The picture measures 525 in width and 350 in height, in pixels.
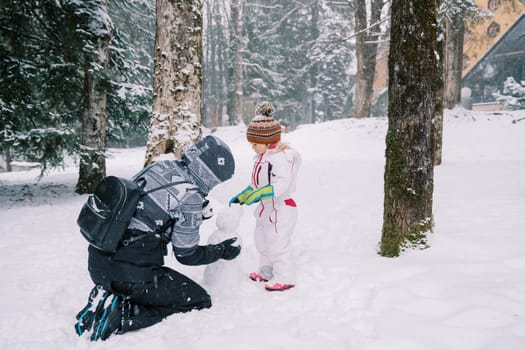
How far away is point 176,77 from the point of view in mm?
5387

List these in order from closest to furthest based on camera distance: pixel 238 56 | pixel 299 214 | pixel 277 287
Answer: pixel 277 287 → pixel 299 214 → pixel 238 56

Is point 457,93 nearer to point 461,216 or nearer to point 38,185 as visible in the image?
point 461,216

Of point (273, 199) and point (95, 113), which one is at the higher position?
point (95, 113)

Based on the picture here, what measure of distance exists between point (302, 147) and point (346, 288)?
12910mm

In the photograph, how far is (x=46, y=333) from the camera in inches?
104

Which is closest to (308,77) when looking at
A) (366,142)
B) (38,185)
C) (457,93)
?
(457,93)

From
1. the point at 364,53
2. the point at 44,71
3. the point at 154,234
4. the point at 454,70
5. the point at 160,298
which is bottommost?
the point at 160,298

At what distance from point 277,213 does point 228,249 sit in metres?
0.63

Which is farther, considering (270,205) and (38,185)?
→ (38,185)

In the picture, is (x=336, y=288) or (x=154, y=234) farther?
(x=336, y=288)

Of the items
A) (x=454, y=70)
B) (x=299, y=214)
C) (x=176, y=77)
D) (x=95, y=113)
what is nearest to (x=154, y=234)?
(x=176, y=77)

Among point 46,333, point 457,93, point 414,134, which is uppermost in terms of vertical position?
point 457,93

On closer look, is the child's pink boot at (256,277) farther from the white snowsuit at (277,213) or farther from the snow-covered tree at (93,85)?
the snow-covered tree at (93,85)

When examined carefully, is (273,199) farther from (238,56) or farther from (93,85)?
(238,56)
